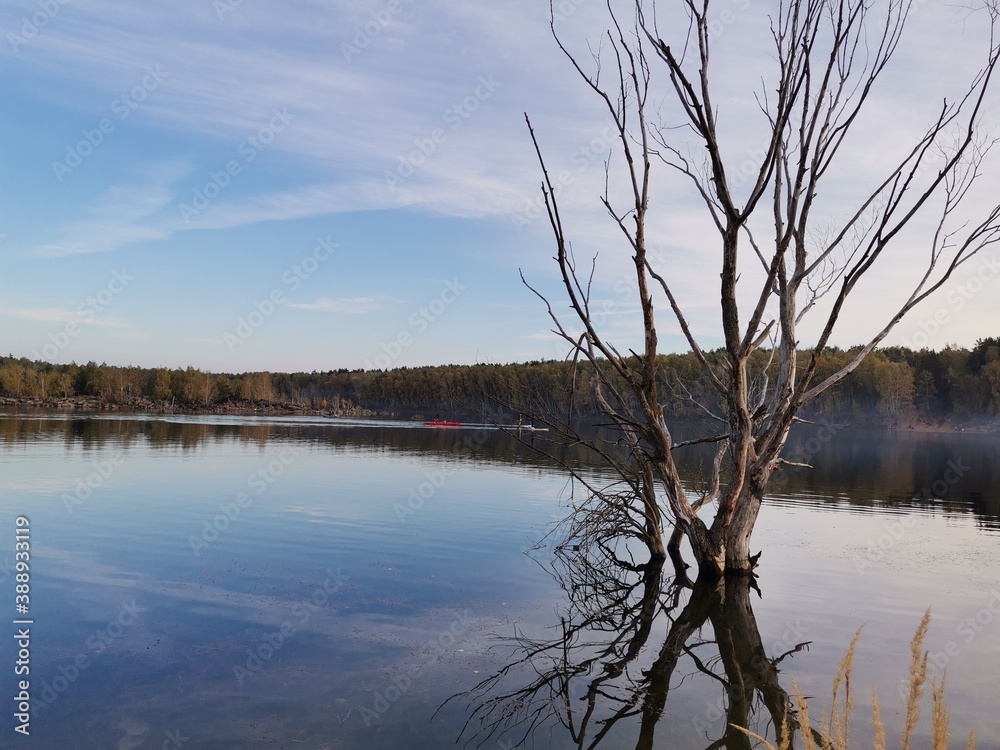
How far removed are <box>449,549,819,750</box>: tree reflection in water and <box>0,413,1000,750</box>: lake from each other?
3cm

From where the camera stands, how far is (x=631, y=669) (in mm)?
7055

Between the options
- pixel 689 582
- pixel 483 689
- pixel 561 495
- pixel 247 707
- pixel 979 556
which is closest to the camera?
pixel 247 707

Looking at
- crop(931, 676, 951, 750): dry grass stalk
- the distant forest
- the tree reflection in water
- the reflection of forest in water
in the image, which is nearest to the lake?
the tree reflection in water

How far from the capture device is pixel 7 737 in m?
5.08

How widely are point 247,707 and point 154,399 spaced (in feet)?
288

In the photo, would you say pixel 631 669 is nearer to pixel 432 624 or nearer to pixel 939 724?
pixel 432 624

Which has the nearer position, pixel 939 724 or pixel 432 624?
pixel 939 724

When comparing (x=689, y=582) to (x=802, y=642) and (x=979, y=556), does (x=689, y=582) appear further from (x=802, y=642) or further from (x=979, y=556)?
(x=979, y=556)

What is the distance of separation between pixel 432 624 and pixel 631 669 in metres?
2.17

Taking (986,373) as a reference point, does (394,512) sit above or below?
below

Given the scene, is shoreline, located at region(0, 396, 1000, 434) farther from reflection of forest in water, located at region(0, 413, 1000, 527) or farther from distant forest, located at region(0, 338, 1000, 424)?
reflection of forest in water, located at region(0, 413, 1000, 527)

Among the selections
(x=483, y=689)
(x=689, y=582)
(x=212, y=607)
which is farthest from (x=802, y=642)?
(x=212, y=607)

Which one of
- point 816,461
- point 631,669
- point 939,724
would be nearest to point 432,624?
point 631,669

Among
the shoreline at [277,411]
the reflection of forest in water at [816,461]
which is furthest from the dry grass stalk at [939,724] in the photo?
the shoreline at [277,411]
